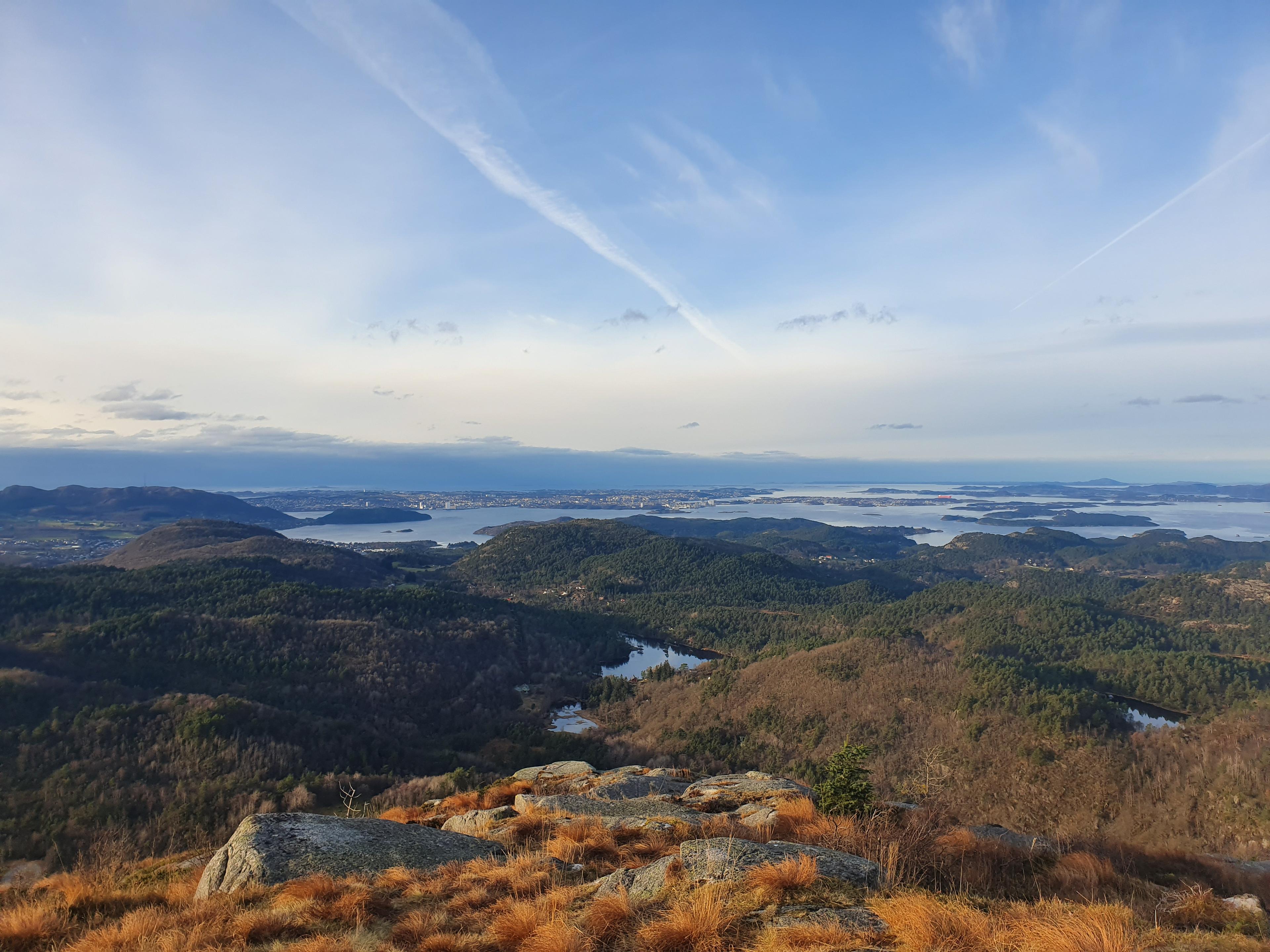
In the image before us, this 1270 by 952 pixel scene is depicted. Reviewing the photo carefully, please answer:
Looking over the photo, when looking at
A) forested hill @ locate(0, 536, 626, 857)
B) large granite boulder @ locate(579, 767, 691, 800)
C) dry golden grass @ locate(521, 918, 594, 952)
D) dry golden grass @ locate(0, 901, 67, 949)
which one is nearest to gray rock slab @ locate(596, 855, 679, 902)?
dry golden grass @ locate(521, 918, 594, 952)

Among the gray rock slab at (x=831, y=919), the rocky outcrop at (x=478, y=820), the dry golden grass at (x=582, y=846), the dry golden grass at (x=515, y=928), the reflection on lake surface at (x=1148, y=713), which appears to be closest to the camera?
the gray rock slab at (x=831, y=919)

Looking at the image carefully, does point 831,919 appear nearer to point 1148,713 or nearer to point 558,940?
point 558,940

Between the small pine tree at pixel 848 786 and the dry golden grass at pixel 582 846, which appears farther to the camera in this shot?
the small pine tree at pixel 848 786

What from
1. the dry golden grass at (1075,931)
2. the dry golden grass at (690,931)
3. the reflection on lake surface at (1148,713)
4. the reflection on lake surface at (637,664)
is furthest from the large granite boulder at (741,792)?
the reflection on lake surface at (1148,713)

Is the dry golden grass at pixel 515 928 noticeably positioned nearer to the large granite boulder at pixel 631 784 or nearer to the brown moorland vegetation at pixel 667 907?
the brown moorland vegetation at pixel 667 907

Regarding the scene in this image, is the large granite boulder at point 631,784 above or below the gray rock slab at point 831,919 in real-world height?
below

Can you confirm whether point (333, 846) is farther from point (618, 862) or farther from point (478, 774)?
point (478, 774)
